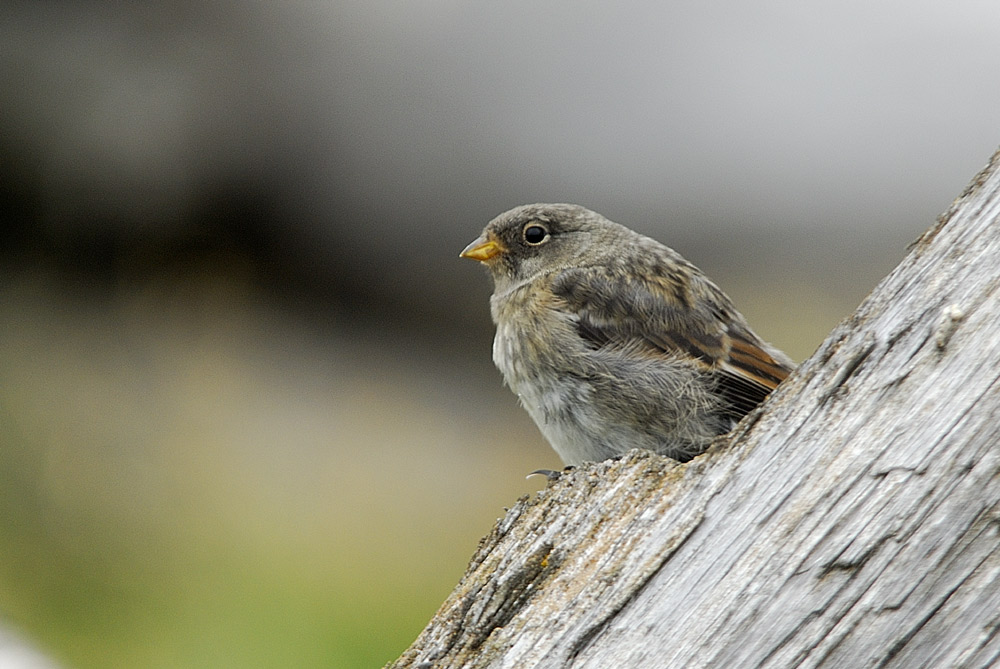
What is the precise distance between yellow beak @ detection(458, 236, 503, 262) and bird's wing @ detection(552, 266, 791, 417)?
54 centimetres

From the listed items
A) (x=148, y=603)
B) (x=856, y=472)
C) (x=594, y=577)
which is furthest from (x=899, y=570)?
(x=148, y=603)

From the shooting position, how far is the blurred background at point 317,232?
216 inches

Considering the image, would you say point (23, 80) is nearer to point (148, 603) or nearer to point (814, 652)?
point (148, 603)

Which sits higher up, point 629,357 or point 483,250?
point 483,250

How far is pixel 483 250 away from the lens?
434 centimetres

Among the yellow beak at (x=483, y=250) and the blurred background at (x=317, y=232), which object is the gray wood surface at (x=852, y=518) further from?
the blurred background at (x=317, y=232)

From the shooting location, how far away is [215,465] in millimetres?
5734

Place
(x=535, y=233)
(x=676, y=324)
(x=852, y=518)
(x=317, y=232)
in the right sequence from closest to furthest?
(x=852, y=518) → (x=676, y=324) → (x=535, y=233) → (x=317, y=232)

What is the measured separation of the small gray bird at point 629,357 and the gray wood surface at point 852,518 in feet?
5.20

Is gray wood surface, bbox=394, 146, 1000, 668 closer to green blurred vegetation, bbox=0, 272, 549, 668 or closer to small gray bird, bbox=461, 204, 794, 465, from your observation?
small gray bird, bbox=461, 204, 794, 465

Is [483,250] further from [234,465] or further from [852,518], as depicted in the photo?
[852,518]

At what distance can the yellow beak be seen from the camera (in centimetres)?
432

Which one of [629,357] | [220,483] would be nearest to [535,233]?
[629,357]

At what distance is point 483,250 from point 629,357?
3.91 ft
